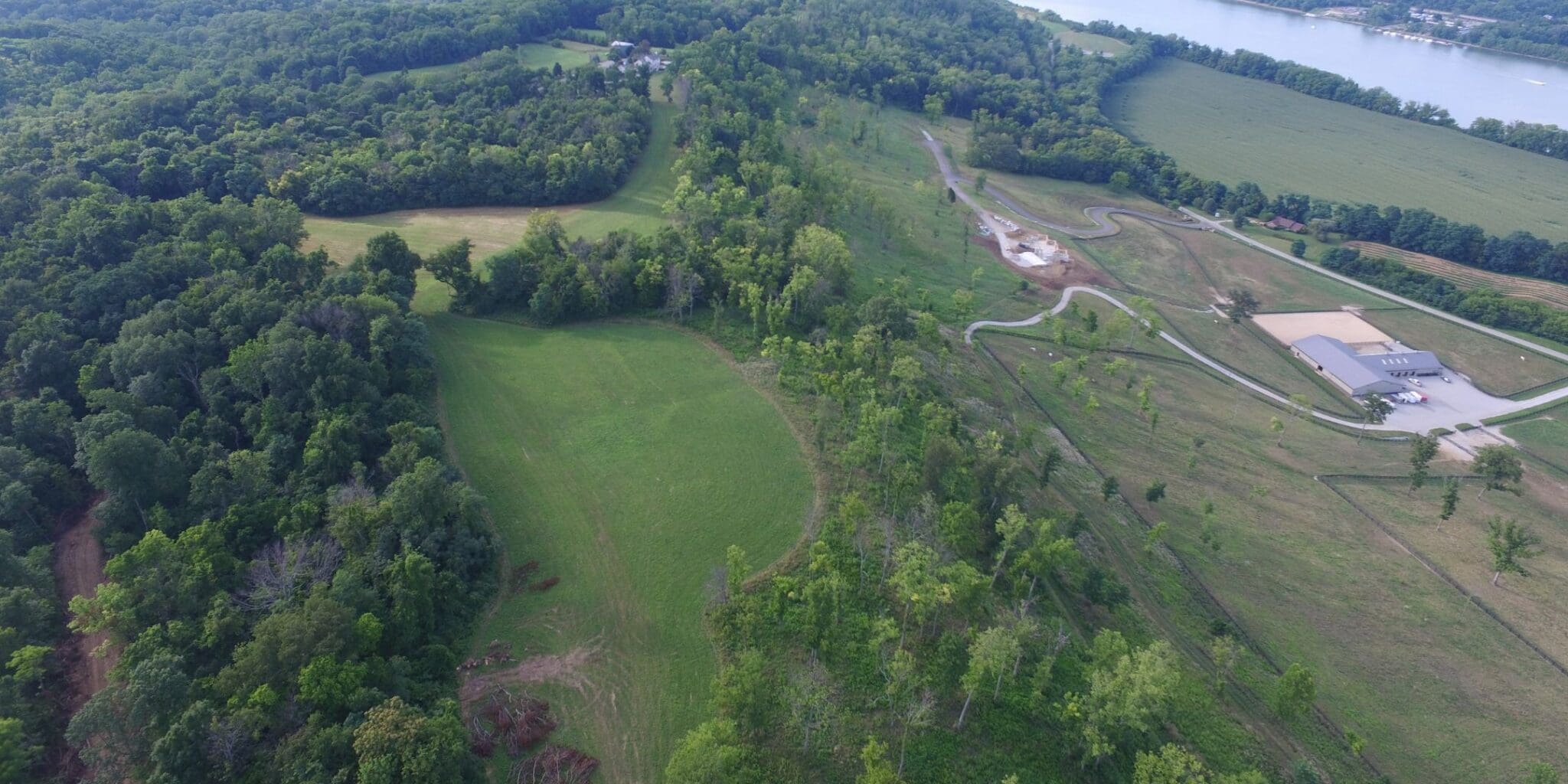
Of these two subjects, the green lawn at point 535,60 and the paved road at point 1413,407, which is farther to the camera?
the green lawn at point 535,60

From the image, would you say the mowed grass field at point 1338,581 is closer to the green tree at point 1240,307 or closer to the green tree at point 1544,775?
the green tree at point 1544,775

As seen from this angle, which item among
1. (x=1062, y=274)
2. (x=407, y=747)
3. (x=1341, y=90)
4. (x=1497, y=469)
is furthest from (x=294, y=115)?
(x=1341, y=90)

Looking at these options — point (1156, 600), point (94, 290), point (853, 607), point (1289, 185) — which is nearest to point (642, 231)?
point (94, 290)

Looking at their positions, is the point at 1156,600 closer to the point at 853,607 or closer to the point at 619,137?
the point at 853,607

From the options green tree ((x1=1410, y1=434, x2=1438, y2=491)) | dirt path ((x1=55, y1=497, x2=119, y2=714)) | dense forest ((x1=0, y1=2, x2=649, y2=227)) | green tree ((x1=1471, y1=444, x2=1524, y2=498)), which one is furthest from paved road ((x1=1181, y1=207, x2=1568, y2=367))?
dirt path ((x1=55, y1=497, x2=119, y2=714))

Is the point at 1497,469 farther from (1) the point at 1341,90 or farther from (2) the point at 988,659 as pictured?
(1) the point at 1341,90

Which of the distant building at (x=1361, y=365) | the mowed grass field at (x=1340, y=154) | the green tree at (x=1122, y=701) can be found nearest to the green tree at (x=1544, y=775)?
the green tree at (x=1122, y=701)

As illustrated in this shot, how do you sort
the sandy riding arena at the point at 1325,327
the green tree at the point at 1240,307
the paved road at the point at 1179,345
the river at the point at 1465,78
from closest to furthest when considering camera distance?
the paved road at the point at 1179,345, the sandy riding arena at the point at 1325,327, the green tree at the point at 1240,307, the river at the point at 1465,78
